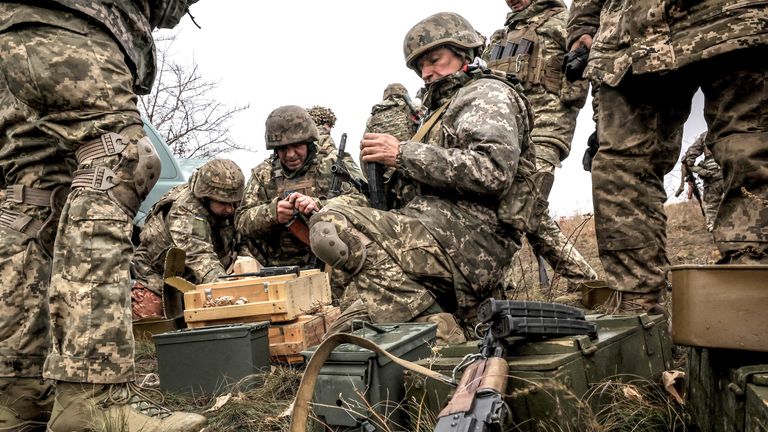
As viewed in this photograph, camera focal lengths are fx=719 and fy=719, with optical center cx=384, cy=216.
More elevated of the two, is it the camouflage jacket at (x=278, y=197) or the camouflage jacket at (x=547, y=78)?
the camouflage jacket at (x=547, y=78)

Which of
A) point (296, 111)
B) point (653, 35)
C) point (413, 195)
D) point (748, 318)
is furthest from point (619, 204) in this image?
point (296, 111)

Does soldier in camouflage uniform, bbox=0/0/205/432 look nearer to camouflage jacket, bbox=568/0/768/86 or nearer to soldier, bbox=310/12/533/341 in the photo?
soldier, bbox=310/12/533/341

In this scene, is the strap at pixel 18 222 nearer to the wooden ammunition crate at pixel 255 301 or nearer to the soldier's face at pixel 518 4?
the wooden ammunition crate at pixel 255 301

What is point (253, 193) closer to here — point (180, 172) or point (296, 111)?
point (296, 111)

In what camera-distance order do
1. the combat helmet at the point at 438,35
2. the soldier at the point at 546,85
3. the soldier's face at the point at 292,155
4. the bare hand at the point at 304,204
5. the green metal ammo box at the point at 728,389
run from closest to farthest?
1. the green metal ammo box at the point at 728,389
2. the combat helmet at the point at 438,35
3. the bare hand at the point at 304,204
4. the soldier at the point at 546,85
5. the soldier's face at the point at 292,155

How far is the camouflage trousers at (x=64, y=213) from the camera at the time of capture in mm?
2330

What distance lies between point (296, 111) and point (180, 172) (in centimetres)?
309

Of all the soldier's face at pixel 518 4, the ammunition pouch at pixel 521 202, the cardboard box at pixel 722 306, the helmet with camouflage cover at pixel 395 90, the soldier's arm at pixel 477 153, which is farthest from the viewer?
the helmet with camouflage cover at pixel 395 90

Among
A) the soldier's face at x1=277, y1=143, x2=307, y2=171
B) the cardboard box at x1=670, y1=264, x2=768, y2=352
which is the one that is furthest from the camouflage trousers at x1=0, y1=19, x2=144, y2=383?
the soldier's face at x1=277, y1=143, x2=307, y2=171

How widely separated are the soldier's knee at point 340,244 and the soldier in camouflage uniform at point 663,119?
1.13 meters

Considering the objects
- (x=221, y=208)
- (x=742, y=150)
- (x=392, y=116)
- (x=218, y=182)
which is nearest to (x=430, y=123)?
(x=742, y=150)

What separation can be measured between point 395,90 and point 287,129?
14.7 feet

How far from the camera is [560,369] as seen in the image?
74.5 inches

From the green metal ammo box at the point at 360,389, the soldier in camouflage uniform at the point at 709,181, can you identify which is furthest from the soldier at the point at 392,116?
the green metal ammo box at the point at 360,389
